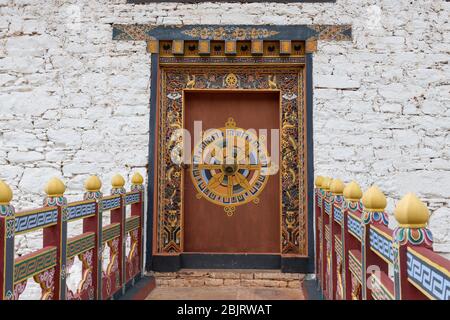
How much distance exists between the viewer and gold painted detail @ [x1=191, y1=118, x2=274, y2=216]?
15.5ft

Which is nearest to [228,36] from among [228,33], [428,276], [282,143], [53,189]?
[228,33]

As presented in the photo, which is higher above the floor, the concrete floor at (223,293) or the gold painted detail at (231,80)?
the gold painted detail at (231,80)

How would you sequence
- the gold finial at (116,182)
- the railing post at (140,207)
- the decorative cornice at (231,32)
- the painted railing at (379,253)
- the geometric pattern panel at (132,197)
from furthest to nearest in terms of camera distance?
the decorative cornice at (231,32) < the railing post at (140,207) < the geometric pattern panel at (132,197) < the gold finial at (116,182) < the painted railing at (379,253)

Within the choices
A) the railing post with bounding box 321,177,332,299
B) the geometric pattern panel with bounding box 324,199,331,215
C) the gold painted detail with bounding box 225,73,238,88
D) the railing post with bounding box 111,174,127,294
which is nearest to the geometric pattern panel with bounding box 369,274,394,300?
the geometric pattern panel with bounding box 324,199,331,215

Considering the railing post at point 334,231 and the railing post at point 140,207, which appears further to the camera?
the railing post at point 140,207

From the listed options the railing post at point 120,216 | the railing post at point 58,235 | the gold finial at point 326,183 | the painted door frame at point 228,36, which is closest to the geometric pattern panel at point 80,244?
the railing post at point 58,235

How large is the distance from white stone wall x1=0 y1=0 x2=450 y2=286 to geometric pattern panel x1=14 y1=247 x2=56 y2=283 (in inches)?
88.4

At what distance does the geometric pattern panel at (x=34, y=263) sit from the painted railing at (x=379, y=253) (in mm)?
1668

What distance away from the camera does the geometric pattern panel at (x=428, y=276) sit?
3.77 ft

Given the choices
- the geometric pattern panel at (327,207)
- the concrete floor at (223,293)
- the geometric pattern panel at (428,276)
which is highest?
the geometric pattern panel at (327,207)

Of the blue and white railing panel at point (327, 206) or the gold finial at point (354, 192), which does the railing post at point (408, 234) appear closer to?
Result: the gold finial at point (354, 192)

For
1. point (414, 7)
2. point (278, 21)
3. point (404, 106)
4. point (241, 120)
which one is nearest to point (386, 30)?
point (414, 7)

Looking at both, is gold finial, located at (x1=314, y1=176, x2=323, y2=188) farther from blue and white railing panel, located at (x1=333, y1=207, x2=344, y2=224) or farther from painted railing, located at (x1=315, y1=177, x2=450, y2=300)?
blue and white railing panel, located at (x1=333, y1=207, x2=344, y2=224)

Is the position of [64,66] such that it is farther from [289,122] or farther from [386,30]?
[386,30]
